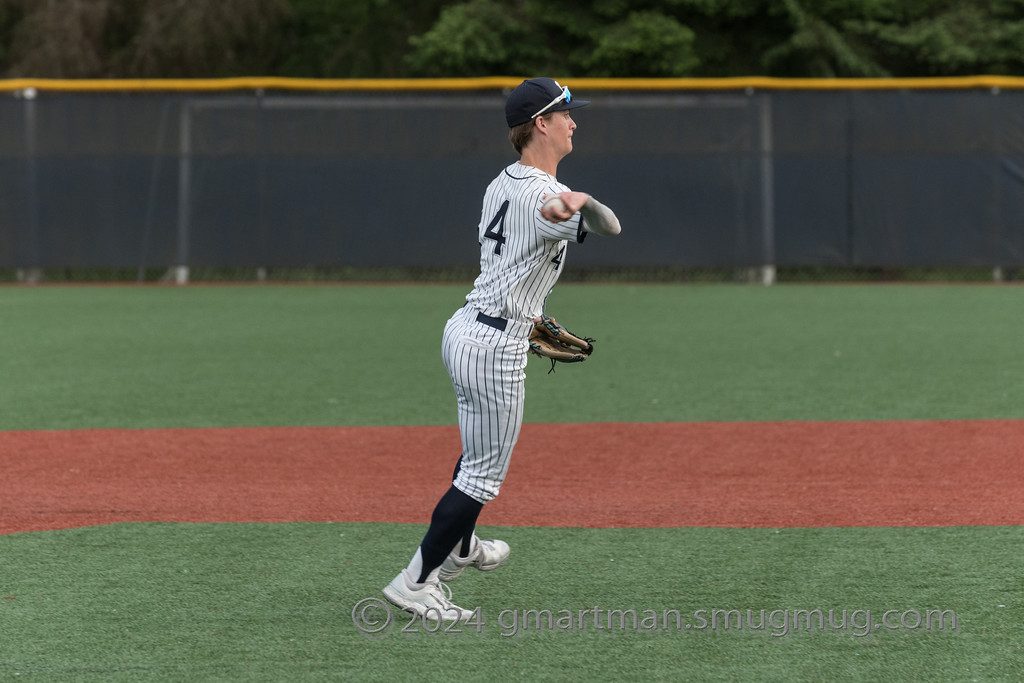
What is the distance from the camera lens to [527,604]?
460 centimetres

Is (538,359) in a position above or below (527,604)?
below

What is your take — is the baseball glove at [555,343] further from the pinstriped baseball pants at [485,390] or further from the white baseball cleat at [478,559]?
the white baseball cleat at [478,559]

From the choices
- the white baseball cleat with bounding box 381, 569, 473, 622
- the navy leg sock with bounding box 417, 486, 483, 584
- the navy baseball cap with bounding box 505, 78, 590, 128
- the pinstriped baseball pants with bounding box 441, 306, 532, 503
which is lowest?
the white baseball cleat with bounding box 381, 569, 473, 622

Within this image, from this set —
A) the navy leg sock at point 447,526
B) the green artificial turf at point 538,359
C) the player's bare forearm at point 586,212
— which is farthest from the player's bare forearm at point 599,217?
the green artificial turf at point 538,359

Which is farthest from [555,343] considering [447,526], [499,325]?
[447,526]

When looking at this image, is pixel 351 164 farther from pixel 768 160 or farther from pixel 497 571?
pixel 497 571

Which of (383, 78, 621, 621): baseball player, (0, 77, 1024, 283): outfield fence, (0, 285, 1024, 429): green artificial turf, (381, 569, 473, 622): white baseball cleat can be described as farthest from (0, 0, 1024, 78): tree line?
(381, 569, 473, 622): white baseball cleat

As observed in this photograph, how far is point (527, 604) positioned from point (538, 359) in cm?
754

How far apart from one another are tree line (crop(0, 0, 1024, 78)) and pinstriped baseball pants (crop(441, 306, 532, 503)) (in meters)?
18.3

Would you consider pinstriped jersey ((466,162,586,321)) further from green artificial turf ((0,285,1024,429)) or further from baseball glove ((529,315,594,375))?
green artificial turf ((0,285,1024,429))

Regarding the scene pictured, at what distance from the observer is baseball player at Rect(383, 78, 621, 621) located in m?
4.21

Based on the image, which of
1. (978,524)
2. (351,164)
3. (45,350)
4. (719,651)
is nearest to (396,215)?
(351,164)

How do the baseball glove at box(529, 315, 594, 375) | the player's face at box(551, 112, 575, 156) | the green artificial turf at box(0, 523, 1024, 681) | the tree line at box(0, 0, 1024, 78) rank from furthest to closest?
1. the tree line at box(0, 0, 1024, 78)
2. the baseball glove at box(529, 315, 594, 375)
3. the player's face at box(551, 112, 575, 156)
4. the green artificial turf at box(0, 523, 1024, 681)

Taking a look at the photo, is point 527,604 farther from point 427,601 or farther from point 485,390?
point 485,390
